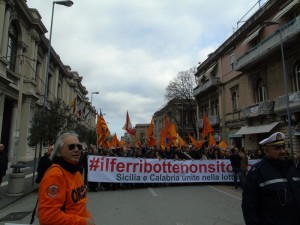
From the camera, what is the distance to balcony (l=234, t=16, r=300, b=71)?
20.2m

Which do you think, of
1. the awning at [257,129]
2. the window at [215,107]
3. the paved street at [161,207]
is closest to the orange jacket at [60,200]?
the paved street at [161,207]

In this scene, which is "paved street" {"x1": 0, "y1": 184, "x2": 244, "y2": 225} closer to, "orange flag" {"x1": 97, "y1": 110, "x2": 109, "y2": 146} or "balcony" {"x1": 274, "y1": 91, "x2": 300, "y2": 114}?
"orange flag" {"x1": 97, "y1": 110, "x2": 109, "y2": 146}

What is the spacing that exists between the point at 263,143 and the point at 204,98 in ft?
131

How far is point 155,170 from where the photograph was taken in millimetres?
13375

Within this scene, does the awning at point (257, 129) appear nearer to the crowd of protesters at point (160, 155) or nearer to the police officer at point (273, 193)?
the crowd of protesters at point (160, 155)

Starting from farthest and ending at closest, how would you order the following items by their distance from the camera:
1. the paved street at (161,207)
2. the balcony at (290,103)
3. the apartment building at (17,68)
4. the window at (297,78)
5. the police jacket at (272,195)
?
the window at (297,78) → the balcony at (290,103) → the apartment building at (17,68) → the paved street at (161,207) → the police jacket at (272,195)

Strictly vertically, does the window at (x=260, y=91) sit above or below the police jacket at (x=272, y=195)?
above

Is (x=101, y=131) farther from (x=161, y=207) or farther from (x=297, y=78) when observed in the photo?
(x=297, y=78)

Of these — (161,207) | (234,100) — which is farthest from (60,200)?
(234,100)

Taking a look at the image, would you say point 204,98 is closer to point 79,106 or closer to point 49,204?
point 79,106

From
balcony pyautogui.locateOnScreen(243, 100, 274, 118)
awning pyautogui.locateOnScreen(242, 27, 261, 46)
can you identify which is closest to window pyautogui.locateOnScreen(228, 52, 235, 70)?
awning pyautogui.locateOnScreen(242, 27, 261, 46)

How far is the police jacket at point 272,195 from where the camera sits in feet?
9.65

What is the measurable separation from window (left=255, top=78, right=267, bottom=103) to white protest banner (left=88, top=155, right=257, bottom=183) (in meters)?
14.0

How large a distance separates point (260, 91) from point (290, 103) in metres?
6.68
